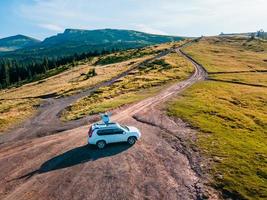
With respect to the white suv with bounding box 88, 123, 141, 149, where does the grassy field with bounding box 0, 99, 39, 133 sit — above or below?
below

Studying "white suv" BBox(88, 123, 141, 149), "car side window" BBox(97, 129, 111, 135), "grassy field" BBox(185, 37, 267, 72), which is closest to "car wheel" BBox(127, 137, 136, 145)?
"white suv" BBox(88, 123, 141, 149)

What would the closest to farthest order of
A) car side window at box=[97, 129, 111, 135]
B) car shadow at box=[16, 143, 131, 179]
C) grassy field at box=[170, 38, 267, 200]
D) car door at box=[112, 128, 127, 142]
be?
grassy field at box=[170, 38, 267, 200], car shadow at box=[16, 143, 131, 179], car side window at box=[97, 129, 111, 135], car door at box=[112, 128, 127, 142]

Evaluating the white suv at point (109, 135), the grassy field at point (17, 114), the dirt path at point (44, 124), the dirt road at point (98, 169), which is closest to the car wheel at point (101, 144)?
the white suv at point (109, 135)

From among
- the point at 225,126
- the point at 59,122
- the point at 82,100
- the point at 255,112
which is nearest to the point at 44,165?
the point at 59,122

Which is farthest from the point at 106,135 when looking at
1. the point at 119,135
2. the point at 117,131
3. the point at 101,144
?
the point at 119,135

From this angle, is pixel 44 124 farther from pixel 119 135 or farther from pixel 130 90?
pixel 130 90

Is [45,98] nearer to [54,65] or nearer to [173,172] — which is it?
[173,172]

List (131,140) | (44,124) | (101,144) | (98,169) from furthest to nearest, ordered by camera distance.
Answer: (44,124)
(131,140)
(101,144)
(98,169)

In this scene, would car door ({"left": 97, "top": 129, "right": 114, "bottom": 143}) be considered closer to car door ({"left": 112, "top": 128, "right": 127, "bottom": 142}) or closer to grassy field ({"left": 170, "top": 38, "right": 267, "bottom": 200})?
car door ({"left": 112, "top": 128, "right": 127, "bottom": 142})
